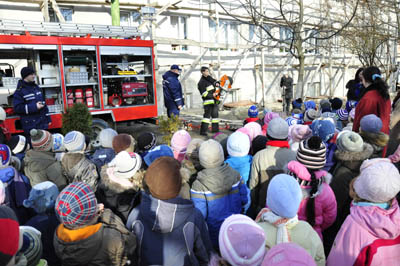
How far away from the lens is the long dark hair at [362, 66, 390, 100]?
3.76 meters

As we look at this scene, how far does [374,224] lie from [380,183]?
231 mm

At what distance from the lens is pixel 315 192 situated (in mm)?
2352

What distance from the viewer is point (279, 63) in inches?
665

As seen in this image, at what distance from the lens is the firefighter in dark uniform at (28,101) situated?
550 cm

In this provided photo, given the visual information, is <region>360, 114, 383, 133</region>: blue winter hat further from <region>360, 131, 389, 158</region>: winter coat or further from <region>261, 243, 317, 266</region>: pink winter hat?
<region>261, 243, 317, 266</region>: pink winter hat

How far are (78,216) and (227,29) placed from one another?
14.8 m

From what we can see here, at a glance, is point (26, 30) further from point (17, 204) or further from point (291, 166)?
point (291, 166)

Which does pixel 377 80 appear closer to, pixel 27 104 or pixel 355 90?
pixel 355 90

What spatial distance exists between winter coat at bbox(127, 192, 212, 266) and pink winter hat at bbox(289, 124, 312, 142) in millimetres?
2105

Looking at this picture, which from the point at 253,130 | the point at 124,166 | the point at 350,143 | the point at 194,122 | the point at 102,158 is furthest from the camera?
the point at 194,122

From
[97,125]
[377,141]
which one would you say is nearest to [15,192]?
[377,141]

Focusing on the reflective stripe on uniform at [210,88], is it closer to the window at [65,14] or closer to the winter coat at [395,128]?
the winter coat at [395,128]

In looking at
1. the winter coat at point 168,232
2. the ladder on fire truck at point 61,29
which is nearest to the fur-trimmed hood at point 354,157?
the winter coat at point 168,232

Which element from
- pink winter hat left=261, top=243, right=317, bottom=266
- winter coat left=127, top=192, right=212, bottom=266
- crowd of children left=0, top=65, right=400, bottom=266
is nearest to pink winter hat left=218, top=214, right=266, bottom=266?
crowd of children left=0, top=65, right=400, bottom=266
